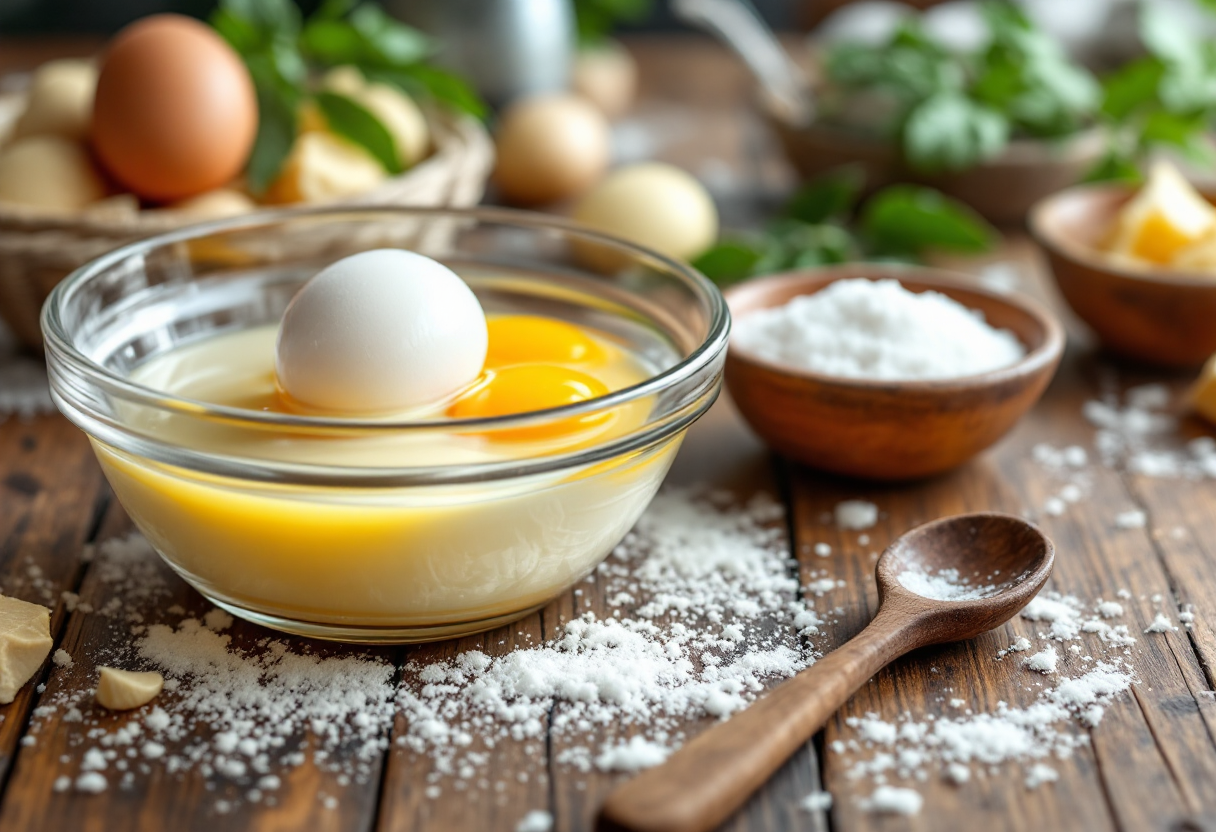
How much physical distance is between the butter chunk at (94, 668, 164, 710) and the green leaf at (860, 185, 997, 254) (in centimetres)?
123

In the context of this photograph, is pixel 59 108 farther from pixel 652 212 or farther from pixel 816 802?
pixel 816 802

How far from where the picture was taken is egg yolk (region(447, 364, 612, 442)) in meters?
1.03

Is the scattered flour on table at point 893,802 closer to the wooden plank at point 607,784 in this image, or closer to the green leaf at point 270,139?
the wooden plank at point 607,784

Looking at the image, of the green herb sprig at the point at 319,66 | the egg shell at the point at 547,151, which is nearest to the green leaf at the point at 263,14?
the green herb sprig at the point at 319,66

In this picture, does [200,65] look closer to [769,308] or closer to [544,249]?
[544,249]

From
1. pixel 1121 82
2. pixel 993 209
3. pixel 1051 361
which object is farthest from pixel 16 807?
pixel 1121 82

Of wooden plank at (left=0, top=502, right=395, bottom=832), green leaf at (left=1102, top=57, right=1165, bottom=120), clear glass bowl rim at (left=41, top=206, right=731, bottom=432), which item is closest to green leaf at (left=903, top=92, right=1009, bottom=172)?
green leaf at (left=1102, top=57, right=1165, bottom=120)

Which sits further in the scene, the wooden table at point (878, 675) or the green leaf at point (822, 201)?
the green leaf at point (822, 201)

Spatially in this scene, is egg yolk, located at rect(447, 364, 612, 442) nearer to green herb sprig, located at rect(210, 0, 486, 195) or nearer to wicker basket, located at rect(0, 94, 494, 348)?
wicker basket, located at rect(0, 94, 494, 348)

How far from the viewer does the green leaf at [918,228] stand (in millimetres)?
1763

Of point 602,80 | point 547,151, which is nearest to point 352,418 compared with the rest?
point 547,151

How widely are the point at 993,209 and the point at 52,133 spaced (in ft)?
4.75

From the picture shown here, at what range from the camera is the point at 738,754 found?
827mm

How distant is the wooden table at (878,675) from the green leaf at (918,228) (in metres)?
0.23
